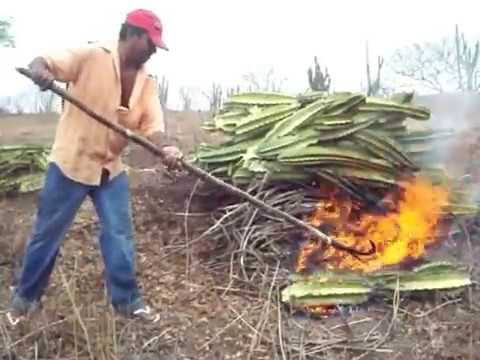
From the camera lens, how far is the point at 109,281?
466 cm

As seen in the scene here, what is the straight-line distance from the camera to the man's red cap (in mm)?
4434

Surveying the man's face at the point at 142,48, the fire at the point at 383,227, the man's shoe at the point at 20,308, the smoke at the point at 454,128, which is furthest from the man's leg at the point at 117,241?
the smoke at the point at 454,128

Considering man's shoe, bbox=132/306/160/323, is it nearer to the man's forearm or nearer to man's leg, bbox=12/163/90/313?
man's leg, bbox=12/163/90/313

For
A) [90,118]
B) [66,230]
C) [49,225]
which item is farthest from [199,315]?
[90,118]

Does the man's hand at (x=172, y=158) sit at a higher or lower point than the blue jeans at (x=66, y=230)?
higher

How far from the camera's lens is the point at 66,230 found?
4.62 m

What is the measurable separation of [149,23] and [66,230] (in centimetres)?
132

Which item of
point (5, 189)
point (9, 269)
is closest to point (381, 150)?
point (9, 269)

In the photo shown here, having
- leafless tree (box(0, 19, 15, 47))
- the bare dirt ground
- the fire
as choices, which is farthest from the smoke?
leafless tree (box(0, 19, 15, 47))

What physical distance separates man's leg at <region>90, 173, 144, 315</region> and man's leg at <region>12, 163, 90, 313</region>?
0.46 ft

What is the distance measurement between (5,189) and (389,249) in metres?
3.67

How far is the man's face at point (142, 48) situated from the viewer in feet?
14.7

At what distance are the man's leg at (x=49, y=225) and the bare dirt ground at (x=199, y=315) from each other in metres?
0.17

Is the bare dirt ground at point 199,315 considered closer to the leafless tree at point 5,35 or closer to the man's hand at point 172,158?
the man's hand at point 172,158
